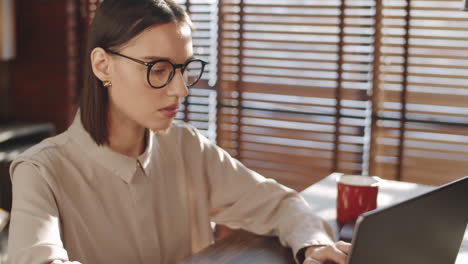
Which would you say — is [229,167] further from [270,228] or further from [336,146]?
[336,146]

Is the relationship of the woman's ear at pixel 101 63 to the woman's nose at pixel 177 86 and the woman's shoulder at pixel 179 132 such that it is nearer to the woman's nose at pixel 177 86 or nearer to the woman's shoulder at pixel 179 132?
the woman's nose at pixel 177 86

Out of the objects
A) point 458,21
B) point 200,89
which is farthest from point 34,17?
point 458,21

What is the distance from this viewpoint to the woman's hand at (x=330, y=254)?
1300 mm

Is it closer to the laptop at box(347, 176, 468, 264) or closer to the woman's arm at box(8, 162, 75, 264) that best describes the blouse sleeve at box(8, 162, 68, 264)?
the woman's arm at box(8, 162, 75, 264)

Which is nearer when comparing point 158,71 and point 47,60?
point 158,71

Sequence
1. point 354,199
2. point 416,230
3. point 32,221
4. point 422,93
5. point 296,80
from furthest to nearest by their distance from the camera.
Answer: point 296,80, point 422,93, point 354,199, point 32,221, point 416,230

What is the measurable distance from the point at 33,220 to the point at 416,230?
29.4 inches

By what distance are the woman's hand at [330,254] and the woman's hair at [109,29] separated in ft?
1.92

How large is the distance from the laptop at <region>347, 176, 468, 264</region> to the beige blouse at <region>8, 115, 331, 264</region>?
14.6 inches

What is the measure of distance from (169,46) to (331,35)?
1.94m

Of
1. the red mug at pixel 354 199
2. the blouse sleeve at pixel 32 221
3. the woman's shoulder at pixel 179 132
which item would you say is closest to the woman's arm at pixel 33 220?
the blouse sleeve at pixel 32 221

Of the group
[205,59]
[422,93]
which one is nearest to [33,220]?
[422,93]

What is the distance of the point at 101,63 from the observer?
1.45 m

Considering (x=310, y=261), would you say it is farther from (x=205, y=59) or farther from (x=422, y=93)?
(x=205, y=59)
